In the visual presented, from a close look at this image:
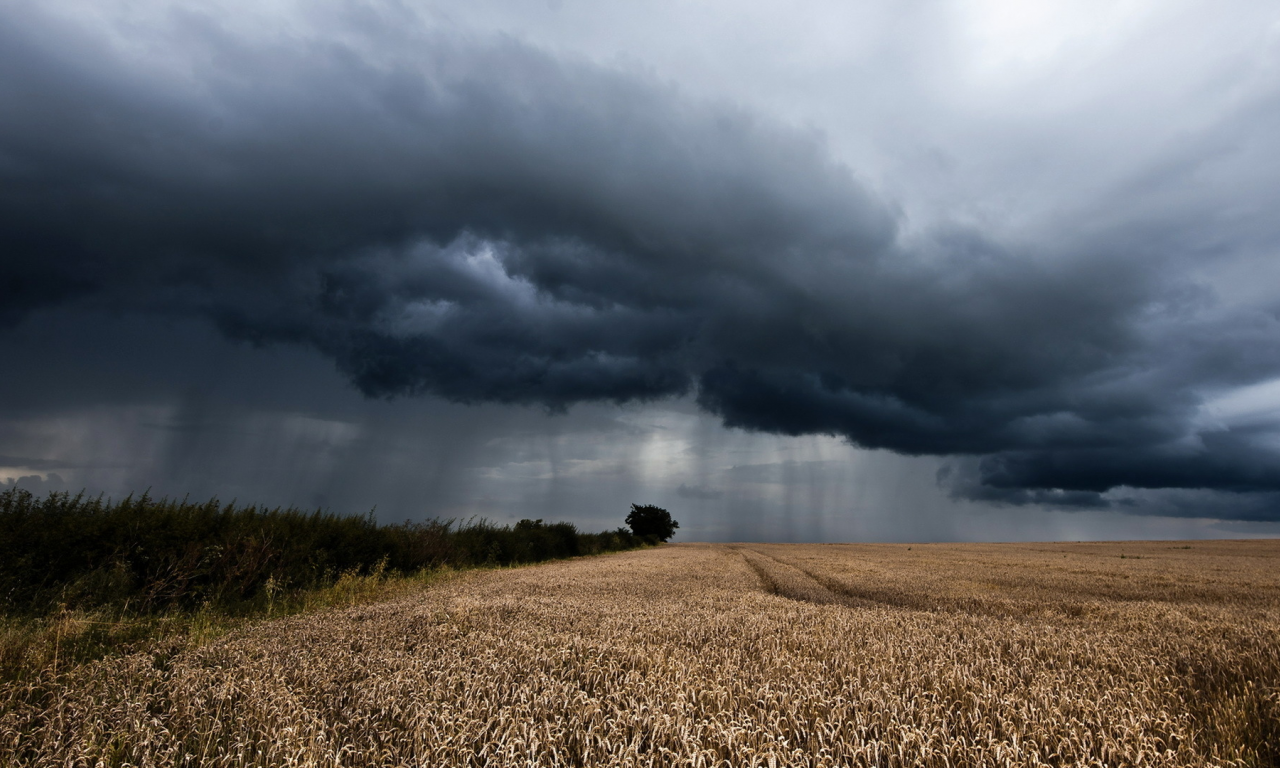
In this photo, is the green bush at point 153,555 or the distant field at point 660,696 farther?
the green bush at point 153,555

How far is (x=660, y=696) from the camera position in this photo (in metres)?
3.56

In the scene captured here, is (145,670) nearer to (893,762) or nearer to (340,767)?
(340,767)

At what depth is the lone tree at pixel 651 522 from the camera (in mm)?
90688

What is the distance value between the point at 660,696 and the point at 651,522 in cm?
9093

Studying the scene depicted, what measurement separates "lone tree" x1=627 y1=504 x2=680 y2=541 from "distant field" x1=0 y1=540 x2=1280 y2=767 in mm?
85122

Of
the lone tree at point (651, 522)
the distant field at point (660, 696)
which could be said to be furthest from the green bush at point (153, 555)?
the lone tree at point (651, 522)

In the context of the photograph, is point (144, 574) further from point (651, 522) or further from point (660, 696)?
point (651, 522)

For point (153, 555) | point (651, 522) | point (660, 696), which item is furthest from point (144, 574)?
point (651, 522)

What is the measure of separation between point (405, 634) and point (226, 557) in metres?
10.3

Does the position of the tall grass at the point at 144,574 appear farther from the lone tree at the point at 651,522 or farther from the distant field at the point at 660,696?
the lone tree at the point at 651,522

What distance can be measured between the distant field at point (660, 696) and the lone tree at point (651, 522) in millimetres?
85122

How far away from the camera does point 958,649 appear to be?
17.5 feet

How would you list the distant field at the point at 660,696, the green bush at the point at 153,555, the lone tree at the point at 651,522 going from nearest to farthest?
the distant field at the point at 660,696 → the green bush at the point at 153,555 → the lone tree at the point at 651,522

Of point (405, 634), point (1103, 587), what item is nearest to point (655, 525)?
point (1103, 587)
